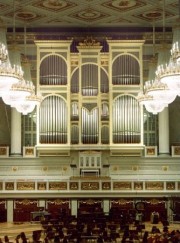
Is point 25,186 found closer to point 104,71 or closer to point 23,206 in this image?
point 23,206

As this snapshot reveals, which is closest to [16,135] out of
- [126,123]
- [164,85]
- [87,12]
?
[126,123]

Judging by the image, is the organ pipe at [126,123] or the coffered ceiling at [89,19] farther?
the organ pipe at [126,123]

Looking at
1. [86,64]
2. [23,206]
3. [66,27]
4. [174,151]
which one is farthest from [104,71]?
[23,206]

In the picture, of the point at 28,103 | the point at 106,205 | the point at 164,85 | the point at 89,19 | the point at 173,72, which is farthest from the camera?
the point at 106,205

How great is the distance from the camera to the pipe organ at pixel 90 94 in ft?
76.6

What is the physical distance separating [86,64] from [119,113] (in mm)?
2520

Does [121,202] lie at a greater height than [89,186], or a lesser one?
lesser

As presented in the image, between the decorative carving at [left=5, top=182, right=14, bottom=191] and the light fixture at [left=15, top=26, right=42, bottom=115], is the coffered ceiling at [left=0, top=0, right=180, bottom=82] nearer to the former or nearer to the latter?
the light fixture at [left=15, top=26, right=42, bottom=115]

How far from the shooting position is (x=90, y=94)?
931 inches

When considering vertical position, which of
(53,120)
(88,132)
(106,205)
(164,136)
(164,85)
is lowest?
(106,205)

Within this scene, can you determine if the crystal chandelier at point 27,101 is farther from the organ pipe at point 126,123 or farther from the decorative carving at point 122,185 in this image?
the decorative carving at point 122,185

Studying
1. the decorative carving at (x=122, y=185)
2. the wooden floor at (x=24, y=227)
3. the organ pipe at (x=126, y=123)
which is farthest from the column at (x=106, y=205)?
the organ pipe at (x=126, y=123)

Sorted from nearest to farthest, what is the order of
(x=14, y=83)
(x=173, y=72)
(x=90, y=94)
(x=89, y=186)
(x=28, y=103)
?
(x=173, y=72) → (x=14, y=83) → (x=28, y=103) → (x=89, y=186) → (x=90, y=94)

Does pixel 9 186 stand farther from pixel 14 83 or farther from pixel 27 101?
pixel 14 83
